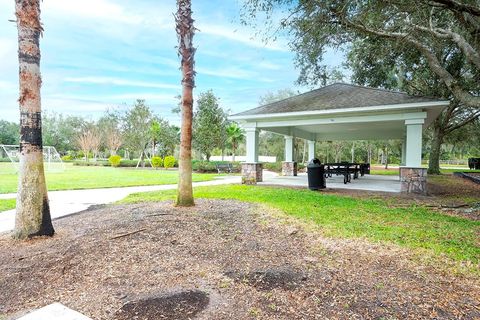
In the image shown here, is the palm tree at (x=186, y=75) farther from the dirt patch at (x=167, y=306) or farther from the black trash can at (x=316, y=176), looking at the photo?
the black trash can at (x=316, y=176)

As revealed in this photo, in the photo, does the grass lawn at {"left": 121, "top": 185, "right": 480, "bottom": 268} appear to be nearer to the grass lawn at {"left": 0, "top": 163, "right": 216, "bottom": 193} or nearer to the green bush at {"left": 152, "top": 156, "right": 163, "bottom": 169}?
the grass lawn at {"left": 0, "top": 163, "right": 216, "bottom": 193}

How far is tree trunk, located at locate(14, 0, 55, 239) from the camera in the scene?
4.64m

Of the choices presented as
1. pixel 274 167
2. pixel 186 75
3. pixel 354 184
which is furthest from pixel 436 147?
pixel 186 75

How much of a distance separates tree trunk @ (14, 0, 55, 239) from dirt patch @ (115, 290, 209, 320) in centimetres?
301

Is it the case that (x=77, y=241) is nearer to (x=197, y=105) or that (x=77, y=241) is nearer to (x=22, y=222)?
(x=22, y=222)

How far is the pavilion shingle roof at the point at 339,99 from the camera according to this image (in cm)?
1080

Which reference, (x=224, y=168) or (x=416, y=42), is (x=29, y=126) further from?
(x=224, y=168)

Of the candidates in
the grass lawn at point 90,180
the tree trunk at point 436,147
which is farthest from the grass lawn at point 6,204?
the tree trunk at point 436,147

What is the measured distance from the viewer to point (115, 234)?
498 cm

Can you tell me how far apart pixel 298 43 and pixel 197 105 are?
1986 centimetres

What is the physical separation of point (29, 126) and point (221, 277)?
13.2 feet

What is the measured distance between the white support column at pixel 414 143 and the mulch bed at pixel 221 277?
700 cm

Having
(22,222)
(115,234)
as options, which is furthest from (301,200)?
(22,222)

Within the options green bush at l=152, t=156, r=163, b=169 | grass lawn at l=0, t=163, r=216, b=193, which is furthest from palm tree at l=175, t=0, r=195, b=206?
green bush at l=152, t=156, r=163, b=169
